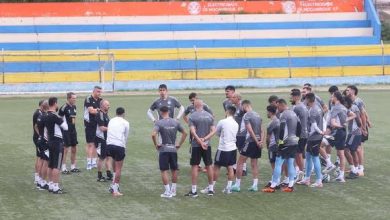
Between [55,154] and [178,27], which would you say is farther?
[178,27]

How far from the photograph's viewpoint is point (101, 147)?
17.4 metres

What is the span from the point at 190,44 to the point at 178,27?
97.5 inches

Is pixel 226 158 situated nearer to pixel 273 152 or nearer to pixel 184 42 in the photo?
pixel 273 152

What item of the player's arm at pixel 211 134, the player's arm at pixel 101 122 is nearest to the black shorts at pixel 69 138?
the player's arm at pixel 101 122

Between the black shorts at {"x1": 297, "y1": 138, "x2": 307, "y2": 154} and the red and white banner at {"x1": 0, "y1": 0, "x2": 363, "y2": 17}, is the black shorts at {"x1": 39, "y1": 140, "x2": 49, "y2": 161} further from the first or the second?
the red and white banner at {"x1": 0, "y1": 0, "x2": 363, "y2": 17}

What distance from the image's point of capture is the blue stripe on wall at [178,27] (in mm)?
48500

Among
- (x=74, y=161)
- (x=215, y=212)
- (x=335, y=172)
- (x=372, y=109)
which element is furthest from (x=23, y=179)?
(x=372, y=109)

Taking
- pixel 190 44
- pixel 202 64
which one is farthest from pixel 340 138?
pixel 190 44

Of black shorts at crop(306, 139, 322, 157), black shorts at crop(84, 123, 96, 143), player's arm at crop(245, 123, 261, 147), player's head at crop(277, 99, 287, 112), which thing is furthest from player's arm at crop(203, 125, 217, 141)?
black shorts at crop(84, 123, 96, 143)

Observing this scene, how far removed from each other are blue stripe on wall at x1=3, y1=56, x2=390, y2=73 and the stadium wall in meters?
0.05

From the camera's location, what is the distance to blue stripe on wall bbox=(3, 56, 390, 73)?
43750 mm

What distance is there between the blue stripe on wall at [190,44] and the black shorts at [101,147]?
97.4 feet

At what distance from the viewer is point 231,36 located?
4966 cm

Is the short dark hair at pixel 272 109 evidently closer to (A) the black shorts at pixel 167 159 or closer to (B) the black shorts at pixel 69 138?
(A) the black shorts at pixel 167 159
